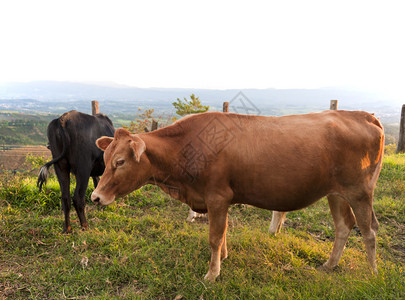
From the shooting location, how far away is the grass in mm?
3023

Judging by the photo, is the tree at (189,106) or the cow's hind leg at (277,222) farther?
the tree at (189,106)

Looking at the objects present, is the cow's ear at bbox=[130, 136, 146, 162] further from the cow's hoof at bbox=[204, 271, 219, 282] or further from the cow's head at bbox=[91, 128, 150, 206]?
the cow's hoof at bbox=[204, 271, 219, 282]

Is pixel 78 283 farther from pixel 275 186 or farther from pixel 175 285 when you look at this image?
pixel 275 186

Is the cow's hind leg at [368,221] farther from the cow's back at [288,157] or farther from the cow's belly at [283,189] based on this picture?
the cow's belly at [283,189]

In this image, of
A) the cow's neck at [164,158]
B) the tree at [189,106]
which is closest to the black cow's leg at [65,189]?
the cow's neck at [164,158]

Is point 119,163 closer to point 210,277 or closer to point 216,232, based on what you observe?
point 216,232

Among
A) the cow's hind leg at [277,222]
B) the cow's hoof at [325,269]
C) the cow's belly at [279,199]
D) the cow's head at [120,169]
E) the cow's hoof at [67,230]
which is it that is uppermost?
the cow's head at [120,169]

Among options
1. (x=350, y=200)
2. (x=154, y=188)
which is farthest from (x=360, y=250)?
(x=154, y=188)

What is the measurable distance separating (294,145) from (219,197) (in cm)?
104

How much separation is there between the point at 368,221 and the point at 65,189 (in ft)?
15.2

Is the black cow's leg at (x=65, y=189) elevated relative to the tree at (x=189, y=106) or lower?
lower

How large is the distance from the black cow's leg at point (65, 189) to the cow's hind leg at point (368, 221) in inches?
173

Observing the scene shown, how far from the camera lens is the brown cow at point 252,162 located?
2957 millimetres

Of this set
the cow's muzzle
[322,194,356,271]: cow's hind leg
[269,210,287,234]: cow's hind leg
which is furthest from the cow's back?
[269,210,287,234]: cow's hind leg
